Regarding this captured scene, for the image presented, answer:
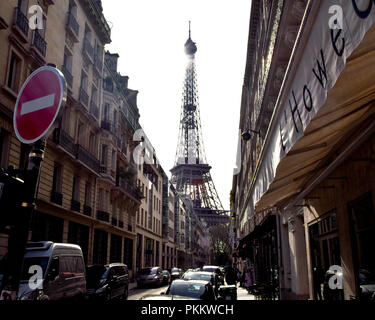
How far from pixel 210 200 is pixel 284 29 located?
363 ft

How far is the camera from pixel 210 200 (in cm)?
12294

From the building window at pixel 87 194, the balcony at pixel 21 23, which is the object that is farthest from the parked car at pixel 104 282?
the balcony at pixel 21 23

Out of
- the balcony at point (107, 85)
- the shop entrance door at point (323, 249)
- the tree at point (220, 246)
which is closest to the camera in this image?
the shop entrance door at point (323, 249)

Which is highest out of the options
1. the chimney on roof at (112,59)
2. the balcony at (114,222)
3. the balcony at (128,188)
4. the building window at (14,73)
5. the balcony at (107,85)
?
the chimney on roof at (112,59)

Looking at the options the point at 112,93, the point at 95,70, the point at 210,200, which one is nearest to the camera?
the point at 95,70

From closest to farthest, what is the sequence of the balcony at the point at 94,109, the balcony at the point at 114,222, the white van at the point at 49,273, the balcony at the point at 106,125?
the white van at the point at 49,273
the balcony at the point at 94,109
the balcony at the point at 106,125
the balcony at the point at 114,222

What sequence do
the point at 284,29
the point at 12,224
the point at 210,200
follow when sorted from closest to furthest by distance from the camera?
the point at 12,224 < the point at 284,29 < the point at 210,200

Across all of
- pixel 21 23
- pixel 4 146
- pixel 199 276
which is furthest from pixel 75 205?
pixel 21 23

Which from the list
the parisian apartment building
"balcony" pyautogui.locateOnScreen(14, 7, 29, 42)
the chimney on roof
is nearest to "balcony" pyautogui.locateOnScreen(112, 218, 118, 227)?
the parisian apartment building

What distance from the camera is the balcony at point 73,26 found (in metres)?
25.1

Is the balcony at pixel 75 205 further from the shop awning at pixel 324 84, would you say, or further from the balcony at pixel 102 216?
the shop awning at pixel 324 84

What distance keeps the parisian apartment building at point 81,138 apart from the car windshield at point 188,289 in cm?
954
